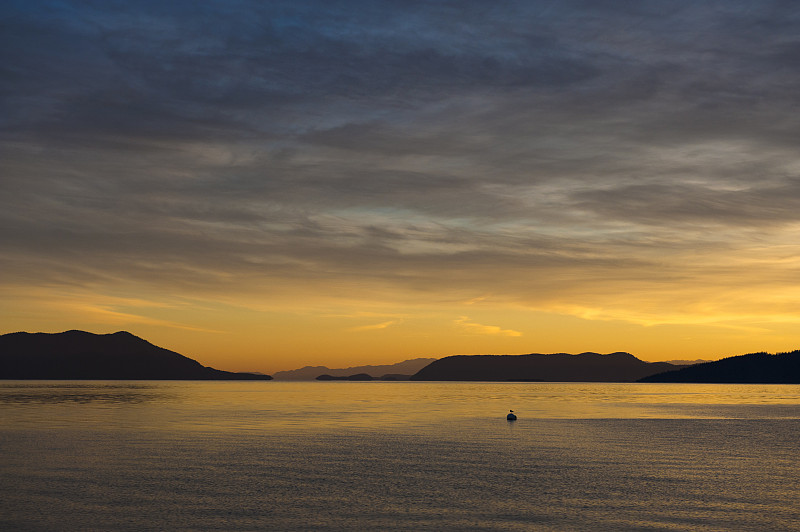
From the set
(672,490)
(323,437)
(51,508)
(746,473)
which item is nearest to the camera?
(51,508)

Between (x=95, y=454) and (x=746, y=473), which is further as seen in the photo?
(x=95, y=454)

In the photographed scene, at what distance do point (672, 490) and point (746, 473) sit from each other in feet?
27.7

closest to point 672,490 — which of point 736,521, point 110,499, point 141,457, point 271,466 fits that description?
point 736,521

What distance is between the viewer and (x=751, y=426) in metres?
77.2

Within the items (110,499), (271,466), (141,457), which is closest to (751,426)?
(271,466)

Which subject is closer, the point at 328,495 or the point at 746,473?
the point at 328,495

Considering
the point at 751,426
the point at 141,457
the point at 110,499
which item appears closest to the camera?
the point at 110,499

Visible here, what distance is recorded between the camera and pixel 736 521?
2739 cm

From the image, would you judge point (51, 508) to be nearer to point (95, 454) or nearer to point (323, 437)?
point (95, 454)

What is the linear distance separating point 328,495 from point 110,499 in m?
9.48

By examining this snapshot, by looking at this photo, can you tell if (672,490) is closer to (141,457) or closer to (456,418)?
(141,457)

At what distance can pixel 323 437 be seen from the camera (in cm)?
5906

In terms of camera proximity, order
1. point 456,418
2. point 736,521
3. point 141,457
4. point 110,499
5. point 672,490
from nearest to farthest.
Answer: point 736,521 → point 110,499 → point 672,490 → point 141,457 → point 456,418

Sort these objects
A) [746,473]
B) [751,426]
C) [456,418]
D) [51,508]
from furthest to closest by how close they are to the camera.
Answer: [456,418]
[751,426]
[746,473]
[51,508]
